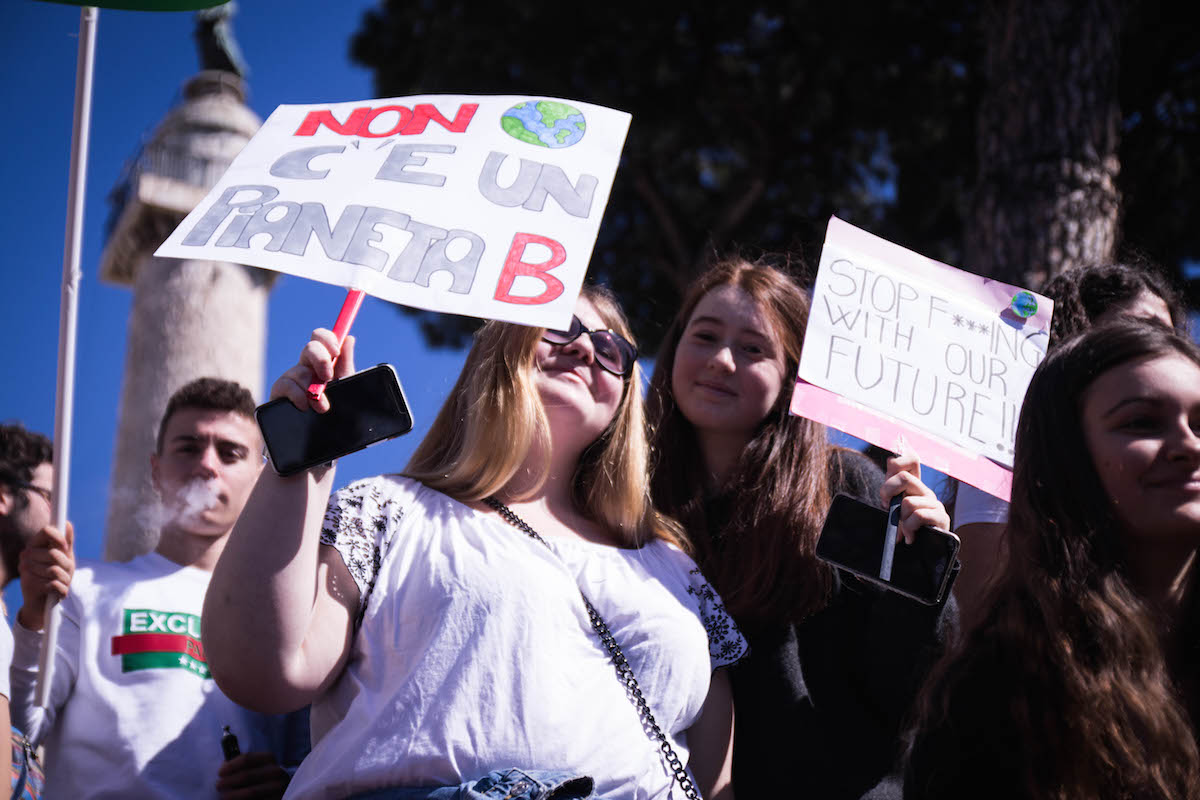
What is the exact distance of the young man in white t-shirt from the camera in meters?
2.56

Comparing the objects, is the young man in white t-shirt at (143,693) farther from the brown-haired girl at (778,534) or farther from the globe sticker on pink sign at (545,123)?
the globe sticker on pink sign at (545,123)

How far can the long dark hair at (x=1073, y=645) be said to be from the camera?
5.74 ft

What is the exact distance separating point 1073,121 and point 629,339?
336cm

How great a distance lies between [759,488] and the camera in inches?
104

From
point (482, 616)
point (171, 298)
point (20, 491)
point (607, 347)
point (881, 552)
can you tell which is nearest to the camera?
point (482, 616)

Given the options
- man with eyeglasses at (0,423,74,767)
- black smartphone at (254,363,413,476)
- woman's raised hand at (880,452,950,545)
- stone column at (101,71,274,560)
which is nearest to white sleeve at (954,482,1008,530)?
woman's raised hand at (880,452,950,545)

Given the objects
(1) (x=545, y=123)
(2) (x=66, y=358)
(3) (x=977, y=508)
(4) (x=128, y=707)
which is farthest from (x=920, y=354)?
(4) (x=128, y=707)

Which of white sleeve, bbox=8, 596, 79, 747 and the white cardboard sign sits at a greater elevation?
the white cardboard sign

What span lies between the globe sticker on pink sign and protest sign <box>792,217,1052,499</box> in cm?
63

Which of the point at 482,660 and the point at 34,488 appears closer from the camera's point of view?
the point at 482,660

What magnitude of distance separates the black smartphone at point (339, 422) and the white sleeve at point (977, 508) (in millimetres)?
1450

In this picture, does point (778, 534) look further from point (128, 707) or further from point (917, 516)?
point (128, 707)

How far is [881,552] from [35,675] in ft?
6.29

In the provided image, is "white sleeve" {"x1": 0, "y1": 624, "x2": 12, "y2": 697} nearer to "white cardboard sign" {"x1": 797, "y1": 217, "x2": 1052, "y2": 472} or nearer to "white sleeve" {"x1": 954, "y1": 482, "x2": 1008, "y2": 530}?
"white cardboard sign" {"x1": 797, "y1": 217, "x2": 1052, "y2": 472}
